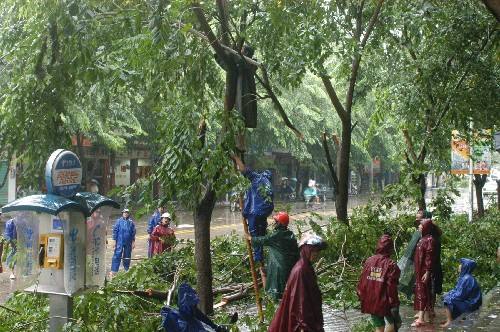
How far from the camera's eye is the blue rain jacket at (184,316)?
18.0ft

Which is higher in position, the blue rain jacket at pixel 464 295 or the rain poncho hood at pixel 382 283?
the rain poncho hood at pixel 382 283

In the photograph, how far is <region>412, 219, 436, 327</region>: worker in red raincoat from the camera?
8836 millimetres

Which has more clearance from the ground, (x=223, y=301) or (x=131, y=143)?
(x=131, y=143)

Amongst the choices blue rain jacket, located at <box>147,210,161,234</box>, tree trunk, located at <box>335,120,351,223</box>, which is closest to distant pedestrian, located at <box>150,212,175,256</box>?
blue rain jacket, located at <box>147,210,161,234</box>

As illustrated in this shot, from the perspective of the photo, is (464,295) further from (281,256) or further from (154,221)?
(154,221)

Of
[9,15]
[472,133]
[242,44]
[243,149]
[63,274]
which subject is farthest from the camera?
[472,133]

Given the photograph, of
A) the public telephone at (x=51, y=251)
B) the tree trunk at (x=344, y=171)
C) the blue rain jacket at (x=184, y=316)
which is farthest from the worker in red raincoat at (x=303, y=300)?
the tree trunk at (x=344, y=171)

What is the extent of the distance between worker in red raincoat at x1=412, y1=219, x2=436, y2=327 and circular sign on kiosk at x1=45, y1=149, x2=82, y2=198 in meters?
4.99

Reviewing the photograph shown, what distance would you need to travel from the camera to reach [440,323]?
9102 mm

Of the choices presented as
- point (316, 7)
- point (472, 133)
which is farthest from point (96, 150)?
point (316, 7)

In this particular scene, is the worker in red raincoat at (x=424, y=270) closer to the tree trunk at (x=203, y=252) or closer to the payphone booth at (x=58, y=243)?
the tree trunk at (x=203, y=252)

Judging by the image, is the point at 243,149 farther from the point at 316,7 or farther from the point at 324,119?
the point at 324,119

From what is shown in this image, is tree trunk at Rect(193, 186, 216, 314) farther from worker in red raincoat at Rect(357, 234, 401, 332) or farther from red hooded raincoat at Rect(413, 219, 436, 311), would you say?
red hooded raincoat at Rect(413, 219, 436, 311)

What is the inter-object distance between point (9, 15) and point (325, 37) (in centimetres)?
482
